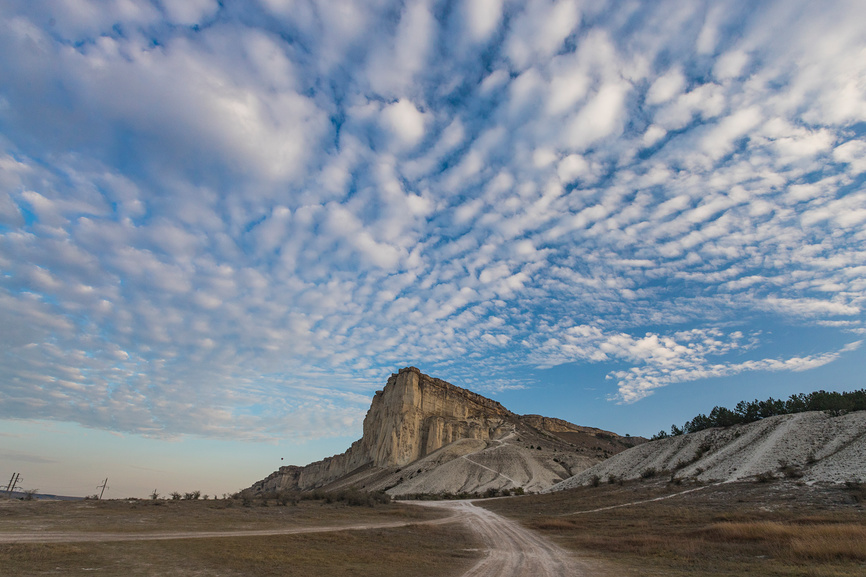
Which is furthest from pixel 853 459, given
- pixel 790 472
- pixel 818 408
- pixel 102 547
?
pixel 102 547

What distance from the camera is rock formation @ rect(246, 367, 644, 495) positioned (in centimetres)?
6731

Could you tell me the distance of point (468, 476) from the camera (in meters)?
66.1

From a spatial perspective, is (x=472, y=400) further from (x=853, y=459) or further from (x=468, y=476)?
(x=853, y=459)

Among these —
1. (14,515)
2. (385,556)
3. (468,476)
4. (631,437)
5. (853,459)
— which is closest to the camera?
(385,556)

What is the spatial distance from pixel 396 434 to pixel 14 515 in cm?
7527

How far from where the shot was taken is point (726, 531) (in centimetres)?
1630

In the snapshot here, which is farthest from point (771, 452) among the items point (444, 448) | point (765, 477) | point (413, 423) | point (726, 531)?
point (413, 423)

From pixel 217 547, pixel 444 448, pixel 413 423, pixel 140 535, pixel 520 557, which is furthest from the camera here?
pixel 413 423

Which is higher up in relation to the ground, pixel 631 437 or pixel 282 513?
pixel 631 437

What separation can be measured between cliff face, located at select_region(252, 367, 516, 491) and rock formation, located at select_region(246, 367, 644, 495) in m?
0.21

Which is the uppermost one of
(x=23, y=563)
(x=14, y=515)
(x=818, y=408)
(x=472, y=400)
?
(x=472, y=400)

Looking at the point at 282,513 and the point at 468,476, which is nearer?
the point at 282,513

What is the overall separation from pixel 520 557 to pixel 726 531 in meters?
8.55

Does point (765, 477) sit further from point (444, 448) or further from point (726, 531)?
point (444, 448)
